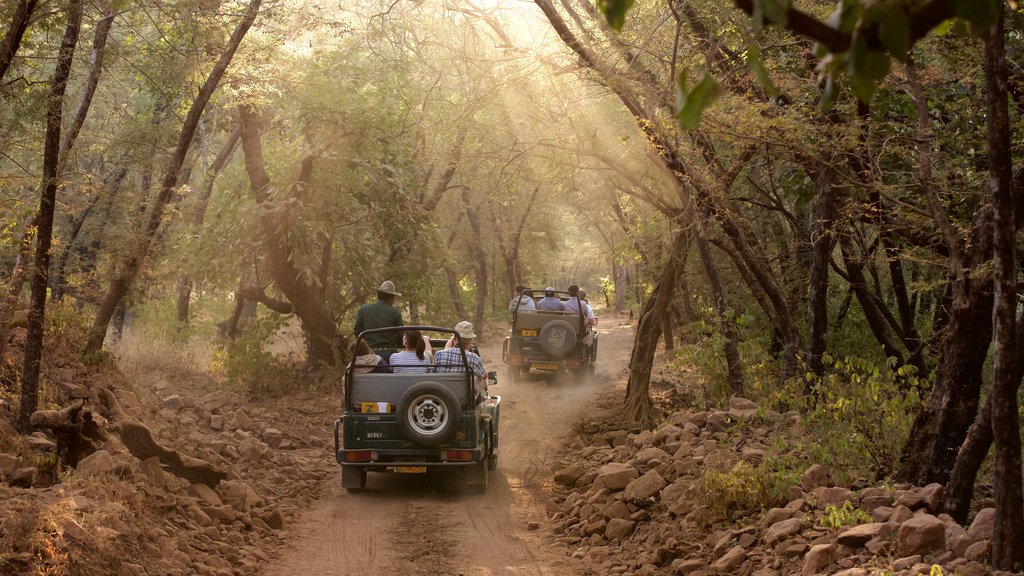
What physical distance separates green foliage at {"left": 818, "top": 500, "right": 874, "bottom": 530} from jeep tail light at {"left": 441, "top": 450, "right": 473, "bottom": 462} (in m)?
4.37

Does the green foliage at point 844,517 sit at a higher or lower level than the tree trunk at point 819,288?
lower

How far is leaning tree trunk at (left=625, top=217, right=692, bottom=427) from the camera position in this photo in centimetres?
1335

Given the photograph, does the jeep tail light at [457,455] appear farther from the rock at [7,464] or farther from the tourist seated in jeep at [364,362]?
the rock at [7,464]

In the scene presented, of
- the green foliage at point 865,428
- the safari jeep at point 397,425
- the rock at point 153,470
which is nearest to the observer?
the green foliage at point 865,428

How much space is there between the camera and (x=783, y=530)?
20.9 ft

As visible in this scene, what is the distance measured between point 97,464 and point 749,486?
5.29 metres

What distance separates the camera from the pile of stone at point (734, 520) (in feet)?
17.9

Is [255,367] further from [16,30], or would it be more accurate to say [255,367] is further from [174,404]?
[16,30]

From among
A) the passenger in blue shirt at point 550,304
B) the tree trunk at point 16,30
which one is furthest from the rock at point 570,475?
the passenger in blue shirt at point 550,304

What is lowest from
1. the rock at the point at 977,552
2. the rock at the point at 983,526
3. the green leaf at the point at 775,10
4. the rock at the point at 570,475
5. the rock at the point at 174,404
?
the rock at the point at 570,475

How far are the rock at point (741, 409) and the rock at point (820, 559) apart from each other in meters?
3.77

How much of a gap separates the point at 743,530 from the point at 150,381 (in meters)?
11.8

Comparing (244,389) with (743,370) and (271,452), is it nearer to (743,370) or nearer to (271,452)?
(271,452)

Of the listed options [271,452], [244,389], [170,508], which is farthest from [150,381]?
[170,508]
